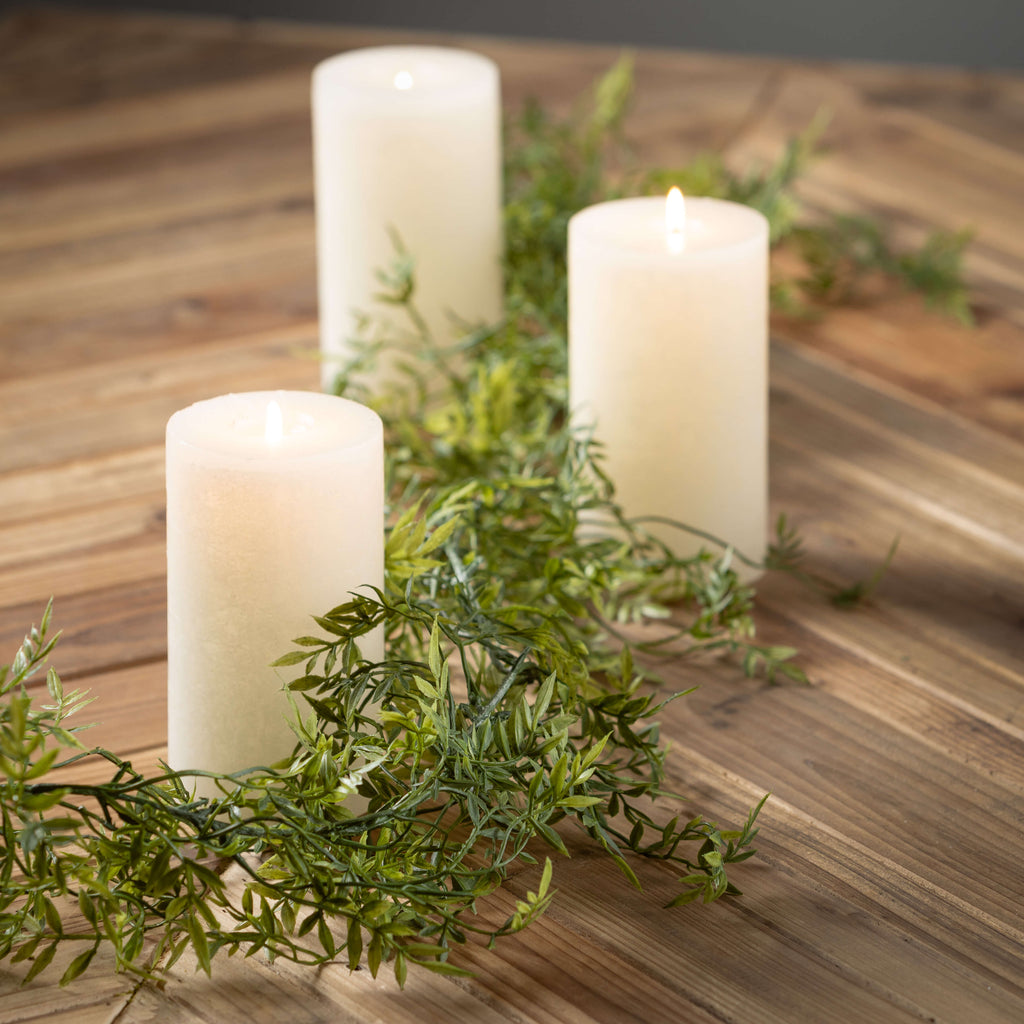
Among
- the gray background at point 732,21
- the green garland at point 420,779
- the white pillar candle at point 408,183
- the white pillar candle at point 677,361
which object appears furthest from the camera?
the gray background at point 732,21

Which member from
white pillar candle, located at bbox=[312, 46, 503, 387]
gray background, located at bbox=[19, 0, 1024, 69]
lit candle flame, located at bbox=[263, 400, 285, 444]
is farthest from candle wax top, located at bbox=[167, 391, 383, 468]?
gray background, located at bbox=[19, 0, 1024, 69]

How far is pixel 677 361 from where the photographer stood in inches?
33.5

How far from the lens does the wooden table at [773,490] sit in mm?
594

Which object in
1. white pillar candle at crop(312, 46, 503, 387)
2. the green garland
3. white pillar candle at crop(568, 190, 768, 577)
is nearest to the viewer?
the green garland

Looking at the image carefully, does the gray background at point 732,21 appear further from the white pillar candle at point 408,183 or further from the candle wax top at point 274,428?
the candle wax top at point 274,428

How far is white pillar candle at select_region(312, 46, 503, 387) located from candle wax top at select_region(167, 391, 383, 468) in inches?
14.7

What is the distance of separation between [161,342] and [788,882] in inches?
29.9

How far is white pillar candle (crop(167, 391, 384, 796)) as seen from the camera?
2.05ft

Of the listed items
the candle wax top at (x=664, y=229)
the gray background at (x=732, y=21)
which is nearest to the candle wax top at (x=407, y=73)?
the candle wax top at (x=664, y=229)

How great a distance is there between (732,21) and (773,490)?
4.21 ft

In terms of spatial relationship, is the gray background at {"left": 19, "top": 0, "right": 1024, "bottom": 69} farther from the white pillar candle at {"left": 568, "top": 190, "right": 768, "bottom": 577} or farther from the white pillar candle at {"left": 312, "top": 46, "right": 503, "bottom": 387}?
the white pillar candle at {"left": 568, "top": 190, "right": 768, "bottom": 577}

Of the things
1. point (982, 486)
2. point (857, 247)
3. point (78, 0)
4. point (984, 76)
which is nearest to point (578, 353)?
point (982, 486)

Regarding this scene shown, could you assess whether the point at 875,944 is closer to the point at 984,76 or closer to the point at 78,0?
the point at 984,76

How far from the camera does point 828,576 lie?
91 centimetres
